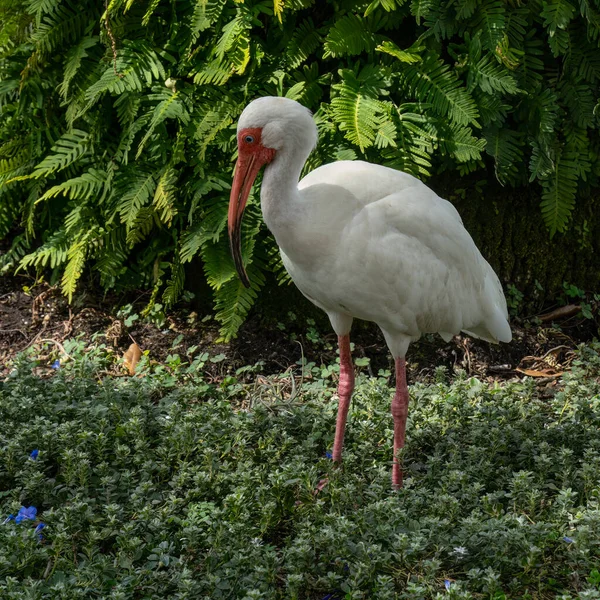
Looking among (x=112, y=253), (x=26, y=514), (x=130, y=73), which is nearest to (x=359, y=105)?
(x=130, y=73)

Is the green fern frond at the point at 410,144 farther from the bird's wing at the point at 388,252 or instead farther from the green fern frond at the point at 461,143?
the bird's wing at the point at 388,252

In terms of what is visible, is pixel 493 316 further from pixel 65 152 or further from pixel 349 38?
pixel 65 152

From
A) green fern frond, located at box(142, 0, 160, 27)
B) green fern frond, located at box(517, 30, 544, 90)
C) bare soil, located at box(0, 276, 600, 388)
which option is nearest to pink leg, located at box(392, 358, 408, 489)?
bare soil, located at box(0, 276, 600, 388)

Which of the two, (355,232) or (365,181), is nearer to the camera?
(355,232)

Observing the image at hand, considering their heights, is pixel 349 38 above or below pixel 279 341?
above

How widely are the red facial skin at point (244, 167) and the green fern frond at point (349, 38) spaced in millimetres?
1720

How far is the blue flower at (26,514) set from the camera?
434 centimetres

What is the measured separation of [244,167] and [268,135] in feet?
0.75

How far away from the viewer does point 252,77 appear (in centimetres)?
658

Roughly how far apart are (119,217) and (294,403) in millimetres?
2161

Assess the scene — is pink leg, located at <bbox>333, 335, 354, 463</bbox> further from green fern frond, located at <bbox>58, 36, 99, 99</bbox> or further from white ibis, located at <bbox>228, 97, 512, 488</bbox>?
green fern frond, located at <bbox>58, 36, 99, 99</bbox>

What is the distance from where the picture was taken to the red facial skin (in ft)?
Result: 15.5

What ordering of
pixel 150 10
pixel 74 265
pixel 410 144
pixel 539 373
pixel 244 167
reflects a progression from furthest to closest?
1. pixel 74 265
2. pixel 539 373
3. pixel 150 10
4. pixel 410 144
5. pixel 244 167

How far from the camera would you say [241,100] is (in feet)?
21.5
